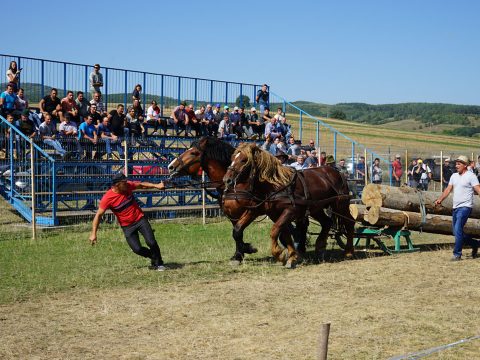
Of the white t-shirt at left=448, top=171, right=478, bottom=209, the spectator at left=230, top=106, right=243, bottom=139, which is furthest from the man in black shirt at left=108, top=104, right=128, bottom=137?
the white t-shirt at left=448, top=171, right=478, bottom=209

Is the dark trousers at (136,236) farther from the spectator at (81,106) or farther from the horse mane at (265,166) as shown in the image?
the spectator at (81,106)

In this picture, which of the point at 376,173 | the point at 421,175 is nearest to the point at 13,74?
the point at 376,173

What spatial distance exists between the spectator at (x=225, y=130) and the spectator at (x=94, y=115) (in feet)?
15.8

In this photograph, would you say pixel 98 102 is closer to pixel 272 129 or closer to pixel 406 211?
pixel 272 129

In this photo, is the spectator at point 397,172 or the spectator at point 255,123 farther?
the spectator at point 397,172

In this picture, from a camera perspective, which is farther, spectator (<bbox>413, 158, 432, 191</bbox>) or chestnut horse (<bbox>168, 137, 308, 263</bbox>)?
spectator (<bbox>413, 158, 432, 191</bbox>)

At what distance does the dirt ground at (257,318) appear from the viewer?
719cm

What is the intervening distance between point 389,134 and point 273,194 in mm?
55441

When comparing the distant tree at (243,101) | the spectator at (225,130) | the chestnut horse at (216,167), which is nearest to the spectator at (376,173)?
the spectator at (225,130)

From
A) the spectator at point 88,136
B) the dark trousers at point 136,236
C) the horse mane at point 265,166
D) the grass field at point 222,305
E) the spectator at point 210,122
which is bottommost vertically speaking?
the grass field at point 222,305

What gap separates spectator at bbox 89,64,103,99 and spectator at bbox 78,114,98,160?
98.8 inches

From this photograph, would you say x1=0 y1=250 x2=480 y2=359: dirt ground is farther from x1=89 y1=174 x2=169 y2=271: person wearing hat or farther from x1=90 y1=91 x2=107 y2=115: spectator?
x1=90 y1=91 x2=107 y2=115: spectator

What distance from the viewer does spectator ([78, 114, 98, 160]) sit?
61.8 ft

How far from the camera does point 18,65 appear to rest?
2000 cm
